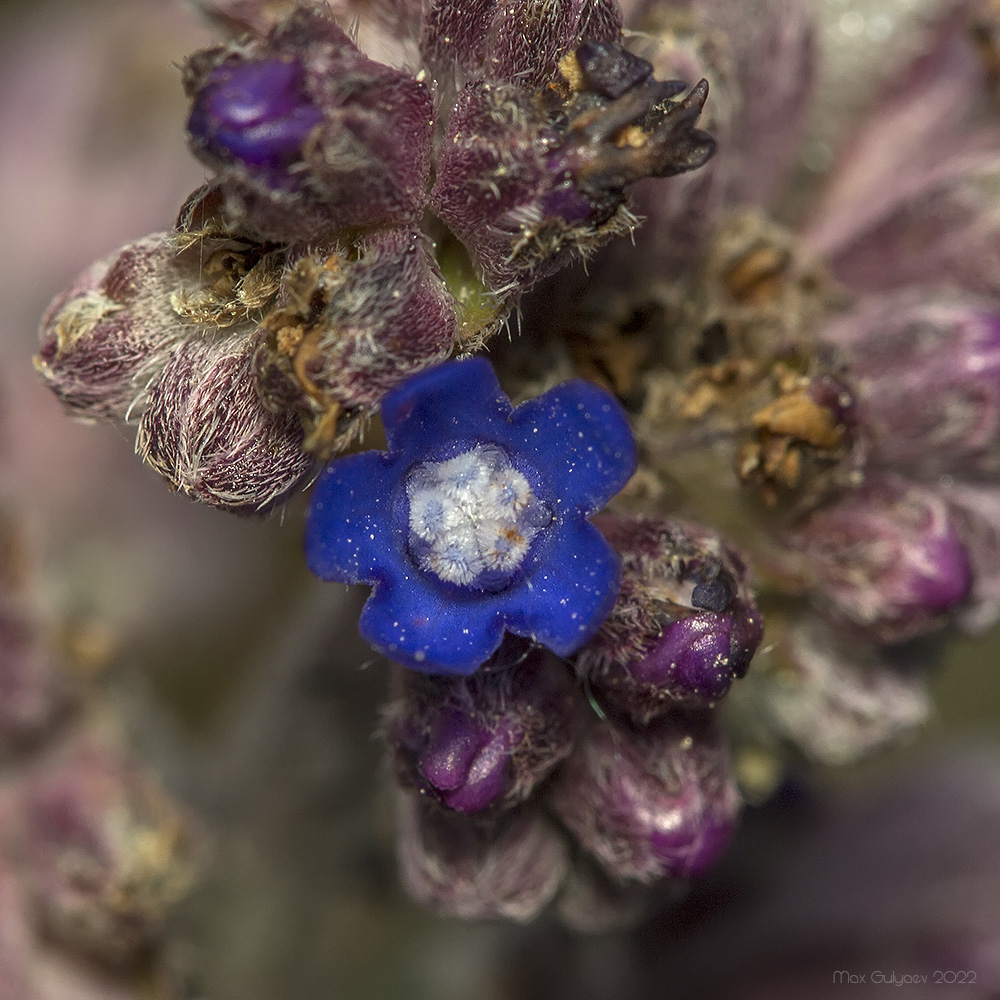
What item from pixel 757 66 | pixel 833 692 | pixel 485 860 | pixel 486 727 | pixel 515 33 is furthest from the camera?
pixel 757 66

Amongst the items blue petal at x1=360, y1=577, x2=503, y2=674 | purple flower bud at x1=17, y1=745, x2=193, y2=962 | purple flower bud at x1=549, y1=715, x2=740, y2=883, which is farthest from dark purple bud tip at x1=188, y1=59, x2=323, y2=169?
purple flower bud at x1=17, y1=745, x2=193, y2=962

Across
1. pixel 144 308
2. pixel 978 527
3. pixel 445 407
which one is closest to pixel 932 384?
pixel 978 527

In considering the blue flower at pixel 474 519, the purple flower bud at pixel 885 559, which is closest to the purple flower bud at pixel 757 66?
the purple flower bud at pixel 885 559

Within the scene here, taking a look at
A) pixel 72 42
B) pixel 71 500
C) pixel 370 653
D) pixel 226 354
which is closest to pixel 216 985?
pixel 370 653

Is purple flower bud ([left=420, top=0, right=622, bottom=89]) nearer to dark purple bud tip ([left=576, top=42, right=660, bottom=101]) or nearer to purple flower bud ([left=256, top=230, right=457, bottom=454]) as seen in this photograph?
dark purple bud tip ([left=576, top=42, right=660, bottom=101])

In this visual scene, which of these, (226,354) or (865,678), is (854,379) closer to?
(865,678)

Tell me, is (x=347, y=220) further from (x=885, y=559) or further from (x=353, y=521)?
(x=885, y=559)
